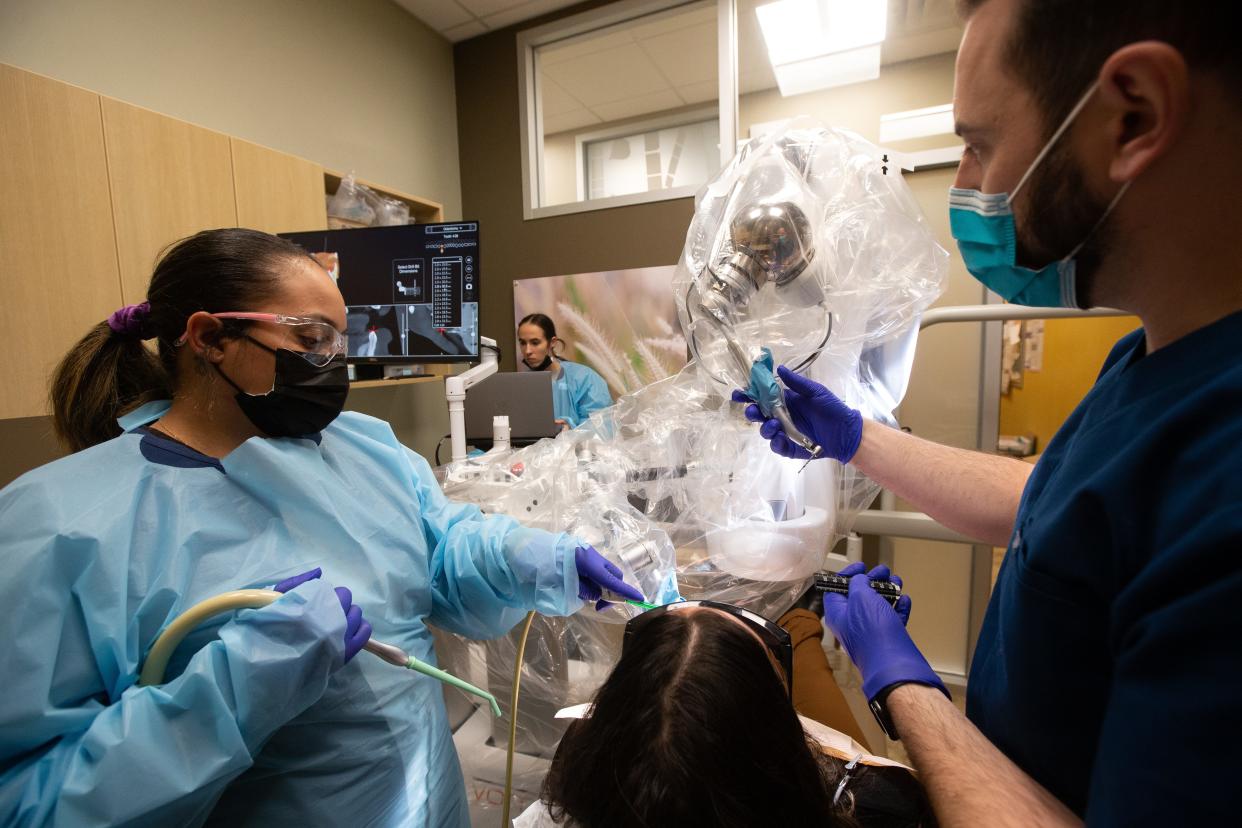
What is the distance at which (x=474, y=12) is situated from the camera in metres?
2.96

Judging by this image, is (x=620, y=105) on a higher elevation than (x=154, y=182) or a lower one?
higher

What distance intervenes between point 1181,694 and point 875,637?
57 centimetres

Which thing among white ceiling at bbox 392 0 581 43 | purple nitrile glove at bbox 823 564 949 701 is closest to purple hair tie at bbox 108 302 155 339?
purple nitrile glove at bbox 823 564 949 701

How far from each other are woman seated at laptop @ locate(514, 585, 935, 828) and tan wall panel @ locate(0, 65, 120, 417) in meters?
1.59

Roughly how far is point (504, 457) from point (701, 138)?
10.6 feet

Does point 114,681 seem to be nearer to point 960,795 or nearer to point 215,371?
point 215,371

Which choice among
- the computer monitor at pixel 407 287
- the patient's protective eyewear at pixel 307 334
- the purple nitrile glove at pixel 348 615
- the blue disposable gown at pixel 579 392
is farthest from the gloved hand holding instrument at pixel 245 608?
the blue disposable gown at pixel 579 392

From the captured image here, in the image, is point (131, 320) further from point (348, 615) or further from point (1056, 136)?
point (1056, 136)

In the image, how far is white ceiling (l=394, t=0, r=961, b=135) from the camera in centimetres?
290

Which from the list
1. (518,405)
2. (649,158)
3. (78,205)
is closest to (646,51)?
(649,158)

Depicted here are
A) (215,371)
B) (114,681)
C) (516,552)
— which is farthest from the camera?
(516,552)

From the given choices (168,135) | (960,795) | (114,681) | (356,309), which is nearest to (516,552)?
(114,681)

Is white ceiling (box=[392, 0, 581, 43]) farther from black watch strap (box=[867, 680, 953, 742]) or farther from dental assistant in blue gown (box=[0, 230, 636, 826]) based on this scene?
black watch strap (box=[867, 680, 953, 742])

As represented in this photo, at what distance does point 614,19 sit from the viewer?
116 inches
